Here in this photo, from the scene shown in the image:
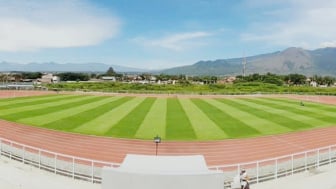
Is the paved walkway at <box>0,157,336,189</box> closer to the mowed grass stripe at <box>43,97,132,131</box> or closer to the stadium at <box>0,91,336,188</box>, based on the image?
the stadium at <box>0,91,336,188</box>

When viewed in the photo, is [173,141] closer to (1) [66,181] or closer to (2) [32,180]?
(1) [66,181]

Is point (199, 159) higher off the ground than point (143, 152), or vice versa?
point (199, 159)

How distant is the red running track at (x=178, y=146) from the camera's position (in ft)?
73.4

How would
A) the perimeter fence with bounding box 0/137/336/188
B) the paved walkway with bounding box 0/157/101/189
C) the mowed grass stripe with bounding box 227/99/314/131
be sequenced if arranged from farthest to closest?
the mowed grass stripe with bounding box 227/99/314/131 → the perimeter fence with bounding box 0/137/336/188 → the paved walkway with bounding box 0/157/101/189

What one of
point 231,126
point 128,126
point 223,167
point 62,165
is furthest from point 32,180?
point 231,126

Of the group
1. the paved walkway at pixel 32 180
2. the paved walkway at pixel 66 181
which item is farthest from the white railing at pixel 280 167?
the paved walkway at pixel 32 180

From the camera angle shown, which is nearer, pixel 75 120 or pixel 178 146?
pixel 178 146

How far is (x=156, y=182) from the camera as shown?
10562mm

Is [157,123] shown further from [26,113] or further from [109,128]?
[26,113]

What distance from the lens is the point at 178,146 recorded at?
24.1 meters

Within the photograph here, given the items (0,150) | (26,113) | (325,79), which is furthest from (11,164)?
(325,79)

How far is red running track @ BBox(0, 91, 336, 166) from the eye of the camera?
22359mm

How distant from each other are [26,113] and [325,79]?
153436 millimetres

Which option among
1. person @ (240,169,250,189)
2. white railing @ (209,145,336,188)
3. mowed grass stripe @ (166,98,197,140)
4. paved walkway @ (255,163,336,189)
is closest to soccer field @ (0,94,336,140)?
mowed grass stripe @ (166,98,197,140)
